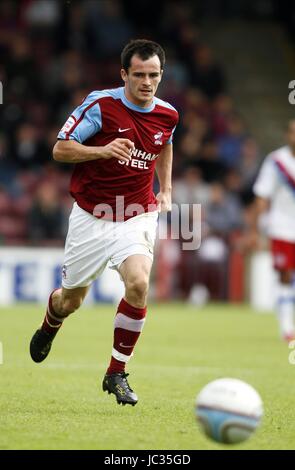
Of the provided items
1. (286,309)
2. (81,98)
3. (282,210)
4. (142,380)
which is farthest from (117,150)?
(81,98)

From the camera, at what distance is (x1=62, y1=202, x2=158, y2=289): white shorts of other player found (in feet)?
22.5

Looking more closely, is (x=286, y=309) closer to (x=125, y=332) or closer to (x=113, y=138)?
(x=125, y=332)

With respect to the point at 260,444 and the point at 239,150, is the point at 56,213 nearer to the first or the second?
the point at 239,150

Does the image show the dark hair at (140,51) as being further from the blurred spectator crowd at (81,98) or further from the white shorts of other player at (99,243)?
the blurred spectator crowd at (81,98)

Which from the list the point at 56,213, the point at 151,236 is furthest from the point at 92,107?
the point at 56,213

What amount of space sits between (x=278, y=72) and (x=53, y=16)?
19.0 ft

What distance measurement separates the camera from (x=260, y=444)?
5359 mm

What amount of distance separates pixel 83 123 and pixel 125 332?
1.34 m

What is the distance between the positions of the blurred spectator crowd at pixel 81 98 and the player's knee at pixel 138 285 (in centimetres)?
1016

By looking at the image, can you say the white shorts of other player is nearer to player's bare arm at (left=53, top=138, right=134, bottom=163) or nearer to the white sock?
player's bare arm at (left=53, top=138, right=134, bottom=163)

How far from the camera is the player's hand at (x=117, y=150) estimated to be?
6.57 meters

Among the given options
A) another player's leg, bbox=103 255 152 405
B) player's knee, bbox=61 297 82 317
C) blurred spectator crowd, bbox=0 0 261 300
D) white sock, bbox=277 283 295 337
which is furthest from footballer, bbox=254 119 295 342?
blurred spectator crowd, bbox=0 0 261 300

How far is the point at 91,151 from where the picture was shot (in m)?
6.62
